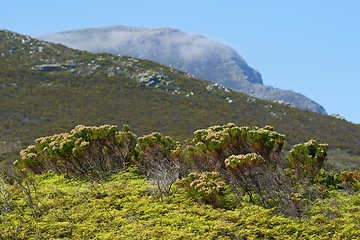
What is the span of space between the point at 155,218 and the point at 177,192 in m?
1.29

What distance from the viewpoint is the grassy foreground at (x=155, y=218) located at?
521 centimetres

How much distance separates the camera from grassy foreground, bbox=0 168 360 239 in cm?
521

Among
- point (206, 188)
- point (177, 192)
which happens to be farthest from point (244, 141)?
→ point (206, 188)

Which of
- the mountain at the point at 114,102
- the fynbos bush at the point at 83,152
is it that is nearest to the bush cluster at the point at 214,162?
the fynbos bush at the point at 83,152

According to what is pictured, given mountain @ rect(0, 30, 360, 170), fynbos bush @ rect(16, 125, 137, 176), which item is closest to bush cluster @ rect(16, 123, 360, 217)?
fynbos bush @ rect(16, 125, 137, 176)

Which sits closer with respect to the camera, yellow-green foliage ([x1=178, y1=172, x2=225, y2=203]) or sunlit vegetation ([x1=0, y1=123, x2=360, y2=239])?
sunlit vegetation ([x1=0, y1=123, x2=360, y2=239])

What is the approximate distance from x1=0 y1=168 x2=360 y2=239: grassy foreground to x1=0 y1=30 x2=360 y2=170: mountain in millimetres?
33482

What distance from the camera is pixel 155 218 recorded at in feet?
19.0

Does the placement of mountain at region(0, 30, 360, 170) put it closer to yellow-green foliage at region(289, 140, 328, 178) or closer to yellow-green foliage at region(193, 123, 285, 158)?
yellow-green foliage at region(193, 123, 285, 158)

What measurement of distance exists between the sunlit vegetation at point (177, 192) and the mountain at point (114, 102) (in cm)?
3136

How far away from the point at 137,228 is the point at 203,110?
5596 centimetres

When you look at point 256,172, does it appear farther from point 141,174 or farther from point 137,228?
point 141,174

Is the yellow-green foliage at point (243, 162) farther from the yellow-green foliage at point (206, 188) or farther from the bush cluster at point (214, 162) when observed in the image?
the yellow-green foliage at point (206, 188)

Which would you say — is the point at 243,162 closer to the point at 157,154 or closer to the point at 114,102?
the point at 157,154
